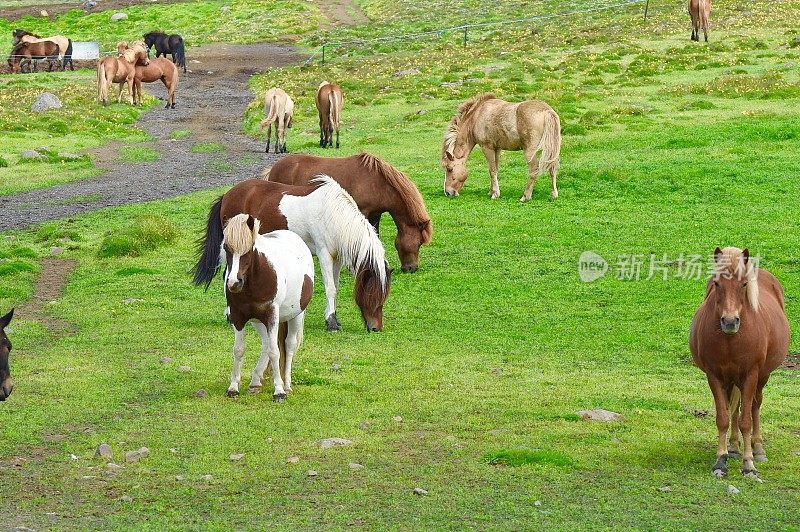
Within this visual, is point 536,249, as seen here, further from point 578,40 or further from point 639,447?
point 578,40

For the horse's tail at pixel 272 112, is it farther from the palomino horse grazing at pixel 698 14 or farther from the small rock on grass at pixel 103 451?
the small rock on grass at pixel 103 451

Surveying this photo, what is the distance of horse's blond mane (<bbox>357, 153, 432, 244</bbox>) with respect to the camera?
55.9 ft

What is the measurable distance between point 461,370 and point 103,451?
4.77 metres

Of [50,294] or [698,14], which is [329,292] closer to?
[50,294]

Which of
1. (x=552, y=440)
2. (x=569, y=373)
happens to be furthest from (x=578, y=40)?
(x=552, y=440)

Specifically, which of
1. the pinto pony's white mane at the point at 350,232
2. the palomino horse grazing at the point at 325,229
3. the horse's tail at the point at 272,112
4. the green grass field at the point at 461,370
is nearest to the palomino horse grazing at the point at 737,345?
the green grass field at the point at 461,370

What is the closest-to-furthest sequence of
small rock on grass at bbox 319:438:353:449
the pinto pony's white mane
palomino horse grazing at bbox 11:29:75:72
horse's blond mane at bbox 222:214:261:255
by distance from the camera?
small rock on grass at bbox 319:438:353:449, horse's blond mane at bbox 222:214:261:255, the pinto pony's white mane, palomino horse grazing at bbox 11:29:75:72

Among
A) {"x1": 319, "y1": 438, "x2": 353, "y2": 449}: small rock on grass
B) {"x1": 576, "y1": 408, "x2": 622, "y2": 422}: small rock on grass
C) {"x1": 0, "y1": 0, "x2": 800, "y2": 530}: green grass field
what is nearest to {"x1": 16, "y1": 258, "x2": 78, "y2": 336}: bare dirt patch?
{"x1": 0, "y1": 0, "x2": 800, "y2": 530}: green grass field

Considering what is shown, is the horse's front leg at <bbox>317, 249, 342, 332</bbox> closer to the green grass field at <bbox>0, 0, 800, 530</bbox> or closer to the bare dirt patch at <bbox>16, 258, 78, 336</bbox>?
the green grass field at <bbox>0, 0, 800, 530</bbox>

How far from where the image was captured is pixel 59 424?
34.7 ft

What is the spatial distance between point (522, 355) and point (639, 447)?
4133mm

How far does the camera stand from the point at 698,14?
4331 cm

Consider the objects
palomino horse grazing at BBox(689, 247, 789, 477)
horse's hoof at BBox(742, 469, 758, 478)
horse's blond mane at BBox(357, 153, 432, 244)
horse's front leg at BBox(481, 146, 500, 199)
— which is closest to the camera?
palomino horse grazing at BBox(689, 247, 789, 477)

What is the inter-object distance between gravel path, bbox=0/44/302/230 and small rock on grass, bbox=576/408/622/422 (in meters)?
15.6
